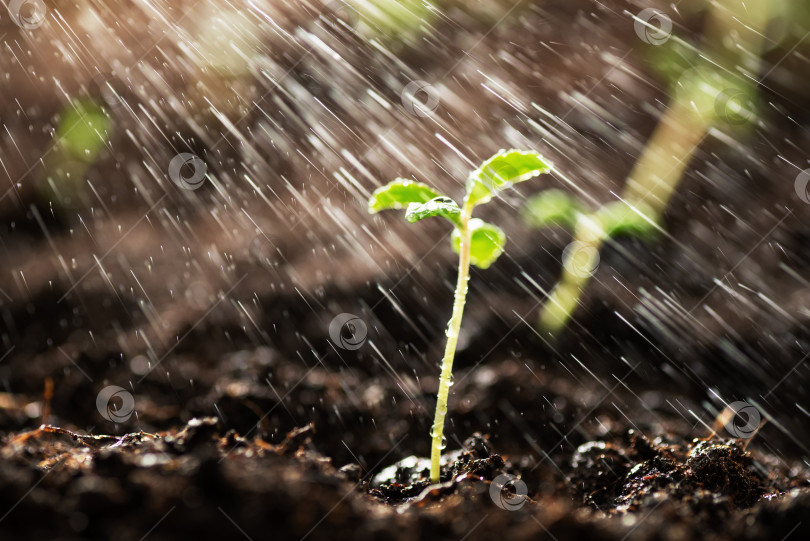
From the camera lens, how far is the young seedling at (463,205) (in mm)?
1038

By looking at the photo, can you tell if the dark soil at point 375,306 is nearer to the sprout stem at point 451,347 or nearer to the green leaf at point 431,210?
the sprout stem at point 451,347

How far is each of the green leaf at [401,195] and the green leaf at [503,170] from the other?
113mm

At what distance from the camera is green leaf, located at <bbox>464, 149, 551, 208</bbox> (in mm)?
1028

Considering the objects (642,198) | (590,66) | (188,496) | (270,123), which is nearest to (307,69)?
(270,123)

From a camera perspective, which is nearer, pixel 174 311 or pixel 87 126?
pixel 174 311

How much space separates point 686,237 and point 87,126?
3812 mm

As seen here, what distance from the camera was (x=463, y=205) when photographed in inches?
43.2

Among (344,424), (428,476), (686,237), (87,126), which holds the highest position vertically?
(87,126)

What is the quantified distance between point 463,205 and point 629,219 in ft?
4.50

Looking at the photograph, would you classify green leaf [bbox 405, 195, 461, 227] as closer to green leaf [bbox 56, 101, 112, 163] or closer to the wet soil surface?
the wet soil surface

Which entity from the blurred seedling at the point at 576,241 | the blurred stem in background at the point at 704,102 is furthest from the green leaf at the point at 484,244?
the blurred stem in background at the point at 704,102

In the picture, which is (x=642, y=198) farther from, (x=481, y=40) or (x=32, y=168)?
(x=32, y=168)

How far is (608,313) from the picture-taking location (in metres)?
2.20

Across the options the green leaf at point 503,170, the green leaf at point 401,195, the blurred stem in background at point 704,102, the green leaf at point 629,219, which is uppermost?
the blurred stem in background at point 704,102
